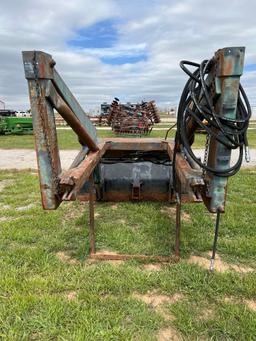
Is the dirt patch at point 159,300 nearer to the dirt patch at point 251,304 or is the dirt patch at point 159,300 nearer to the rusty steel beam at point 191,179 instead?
the dirt patch at point 251,304

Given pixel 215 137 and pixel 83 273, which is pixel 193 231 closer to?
pixel 83 273

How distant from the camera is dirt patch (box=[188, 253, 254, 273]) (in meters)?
2.70

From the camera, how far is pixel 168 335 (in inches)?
76.4

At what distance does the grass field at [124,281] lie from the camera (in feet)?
6.52

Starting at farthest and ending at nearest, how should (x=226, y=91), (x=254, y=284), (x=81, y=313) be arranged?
(x=254, y=284) → (x=81, y=313) → (x=226, y=91)

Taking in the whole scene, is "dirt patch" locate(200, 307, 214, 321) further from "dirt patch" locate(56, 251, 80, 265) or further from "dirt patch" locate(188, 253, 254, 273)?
"dirt patch" locate(56, 251, 80, 265)

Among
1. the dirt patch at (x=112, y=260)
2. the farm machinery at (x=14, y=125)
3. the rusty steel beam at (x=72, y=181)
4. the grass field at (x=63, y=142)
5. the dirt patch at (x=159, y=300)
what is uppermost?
the rusty steel beam at (x=72, y=181)

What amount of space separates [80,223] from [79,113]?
161cm

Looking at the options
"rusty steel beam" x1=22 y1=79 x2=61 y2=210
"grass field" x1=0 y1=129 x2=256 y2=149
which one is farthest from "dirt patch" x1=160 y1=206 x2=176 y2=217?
"grass field" x1=0 y1=129 x2=256 y2=149

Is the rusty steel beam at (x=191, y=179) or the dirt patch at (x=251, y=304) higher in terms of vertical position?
the rusty steel beam at (x=191, y=179)

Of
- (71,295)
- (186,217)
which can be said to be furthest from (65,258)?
(186,217)

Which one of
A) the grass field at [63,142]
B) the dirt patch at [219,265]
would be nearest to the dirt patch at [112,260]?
the dirt patch at [219,265]

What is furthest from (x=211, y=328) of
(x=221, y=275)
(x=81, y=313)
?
(x=81, y=313)

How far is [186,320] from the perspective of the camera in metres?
2.05
